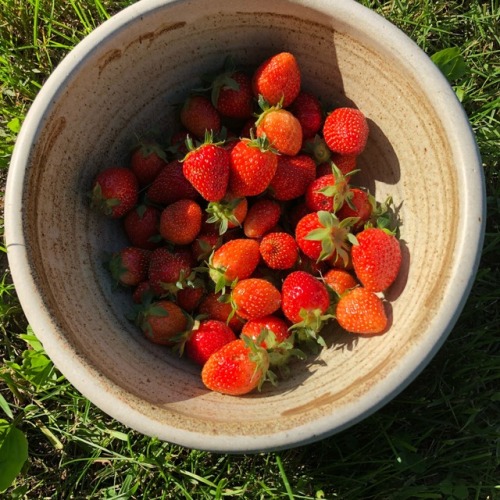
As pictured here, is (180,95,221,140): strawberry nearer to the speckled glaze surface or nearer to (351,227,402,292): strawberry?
the speckled glaze surface

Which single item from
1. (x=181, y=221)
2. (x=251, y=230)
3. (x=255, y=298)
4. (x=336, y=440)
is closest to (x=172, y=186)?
(x=181, y=221)

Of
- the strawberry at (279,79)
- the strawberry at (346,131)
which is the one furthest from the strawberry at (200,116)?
the strawberry at (346,131)

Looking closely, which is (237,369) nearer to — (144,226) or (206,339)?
(206,339)

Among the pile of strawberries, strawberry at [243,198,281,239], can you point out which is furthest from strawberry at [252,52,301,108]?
strawberry at [243,198,281,239]

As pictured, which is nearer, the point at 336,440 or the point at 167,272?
the point at 167,272

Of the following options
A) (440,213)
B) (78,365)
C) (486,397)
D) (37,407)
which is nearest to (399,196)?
(440,213)

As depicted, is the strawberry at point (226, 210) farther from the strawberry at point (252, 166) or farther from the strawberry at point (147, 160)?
the strawberry at point (147, 160)
